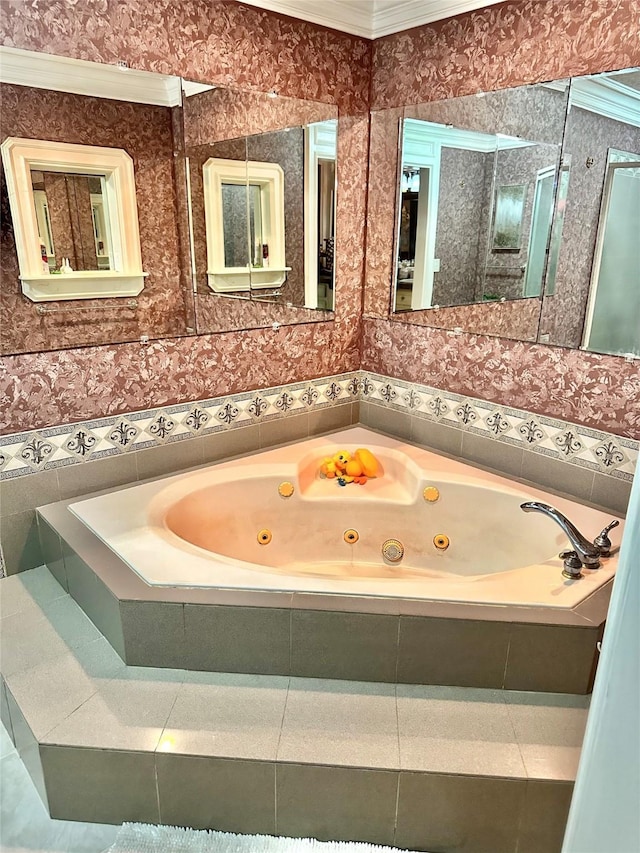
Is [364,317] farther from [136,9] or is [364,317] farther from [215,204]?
[136,9]

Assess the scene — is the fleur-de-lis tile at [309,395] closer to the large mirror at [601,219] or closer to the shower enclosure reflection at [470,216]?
the shower enclosure reflection at [470,216]

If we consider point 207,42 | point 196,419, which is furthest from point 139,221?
point 196,419

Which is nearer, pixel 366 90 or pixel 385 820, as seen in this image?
pixel 385 820

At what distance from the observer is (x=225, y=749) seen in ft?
5.04

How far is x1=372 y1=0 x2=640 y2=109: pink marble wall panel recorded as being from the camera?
1.98 metres

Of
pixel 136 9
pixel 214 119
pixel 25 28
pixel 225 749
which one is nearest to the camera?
pixel 225 749

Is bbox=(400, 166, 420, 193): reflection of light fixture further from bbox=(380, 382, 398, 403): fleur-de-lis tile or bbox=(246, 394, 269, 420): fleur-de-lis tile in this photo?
bbox=(246, 394, 269, 420): fleur-de-lis tile

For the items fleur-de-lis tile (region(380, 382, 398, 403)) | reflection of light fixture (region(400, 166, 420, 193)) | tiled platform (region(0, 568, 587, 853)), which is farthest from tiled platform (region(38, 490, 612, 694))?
reflection of light fixture (region(400, 166, 420, 193))

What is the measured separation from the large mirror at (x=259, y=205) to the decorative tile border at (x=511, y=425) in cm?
54

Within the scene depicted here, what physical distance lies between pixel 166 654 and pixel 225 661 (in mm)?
173

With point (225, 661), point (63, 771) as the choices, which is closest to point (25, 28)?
point (225, 661)

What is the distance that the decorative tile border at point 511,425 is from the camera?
2.23 metres

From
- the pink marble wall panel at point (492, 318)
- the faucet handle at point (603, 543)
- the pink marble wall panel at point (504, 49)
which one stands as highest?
the pink marble wall panel at point (504, 49)

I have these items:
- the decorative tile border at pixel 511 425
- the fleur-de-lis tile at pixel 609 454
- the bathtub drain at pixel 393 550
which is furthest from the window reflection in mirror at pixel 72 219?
the fleur-de-lis tile at pixel 609 454
